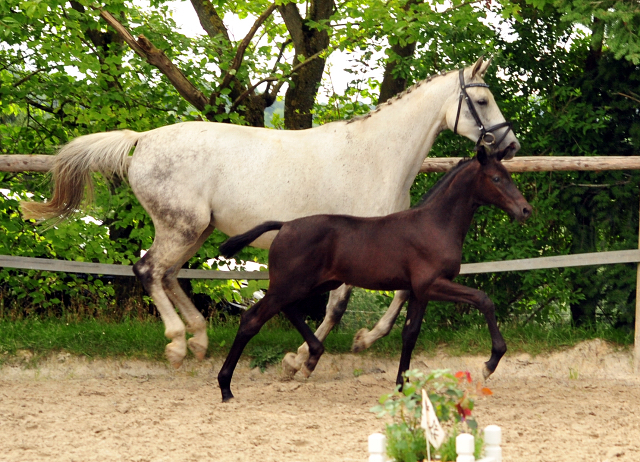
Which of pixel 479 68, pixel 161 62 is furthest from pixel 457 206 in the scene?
pixel 161 62

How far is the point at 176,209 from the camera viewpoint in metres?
5.67

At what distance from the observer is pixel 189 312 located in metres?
6.01

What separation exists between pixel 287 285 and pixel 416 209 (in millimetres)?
1015

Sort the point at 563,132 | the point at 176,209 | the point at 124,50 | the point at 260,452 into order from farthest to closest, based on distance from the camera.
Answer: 1. the point at 124,50
2. the point at 563,132
3. the point at 176,209
4. the point at 260,452

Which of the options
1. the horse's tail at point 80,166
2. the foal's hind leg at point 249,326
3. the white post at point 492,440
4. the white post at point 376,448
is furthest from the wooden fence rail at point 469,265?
the white post at point 376,448

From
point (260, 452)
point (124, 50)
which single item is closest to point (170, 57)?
point (124, 50)

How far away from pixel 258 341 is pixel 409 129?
2.30 m

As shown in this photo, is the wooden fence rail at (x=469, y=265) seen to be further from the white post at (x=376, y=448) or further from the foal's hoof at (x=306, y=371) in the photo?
the white post at (x=376, y=448)

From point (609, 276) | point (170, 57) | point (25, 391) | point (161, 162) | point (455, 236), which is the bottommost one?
point (25, 391)

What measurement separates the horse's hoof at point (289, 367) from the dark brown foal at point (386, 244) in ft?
2.53

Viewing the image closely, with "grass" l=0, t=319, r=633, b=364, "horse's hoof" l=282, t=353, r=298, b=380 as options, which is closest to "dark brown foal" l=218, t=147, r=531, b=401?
"horse's hoof" l=282, t=353, r=298, b=380

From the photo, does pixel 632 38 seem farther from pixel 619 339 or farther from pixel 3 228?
pixel 3 228

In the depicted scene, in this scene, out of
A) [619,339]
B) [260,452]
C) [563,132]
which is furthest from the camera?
[563,132]

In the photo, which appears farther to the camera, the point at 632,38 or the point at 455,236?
the point at 632,38
